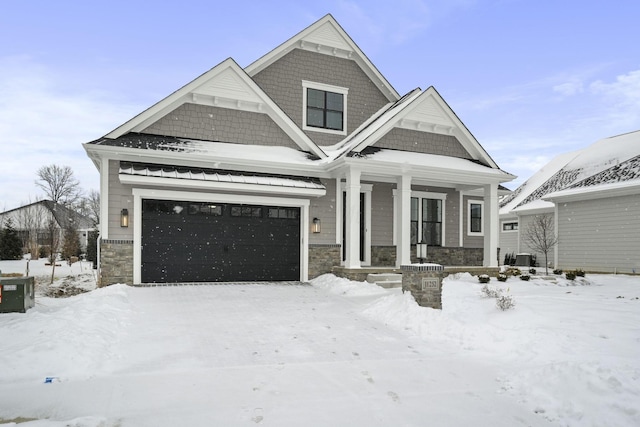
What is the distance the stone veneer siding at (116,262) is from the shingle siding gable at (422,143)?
27.0 feet

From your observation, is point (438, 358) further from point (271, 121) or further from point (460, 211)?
point (460, 211)

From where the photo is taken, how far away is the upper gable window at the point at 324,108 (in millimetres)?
15844

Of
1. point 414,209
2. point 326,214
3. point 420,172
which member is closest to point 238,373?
point 326,214

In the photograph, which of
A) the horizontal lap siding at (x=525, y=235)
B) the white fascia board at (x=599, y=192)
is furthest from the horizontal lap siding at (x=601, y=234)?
the horizontal lap siding at (x=525, y=235)

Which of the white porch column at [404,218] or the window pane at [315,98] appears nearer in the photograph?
the white porch column at [404,218]

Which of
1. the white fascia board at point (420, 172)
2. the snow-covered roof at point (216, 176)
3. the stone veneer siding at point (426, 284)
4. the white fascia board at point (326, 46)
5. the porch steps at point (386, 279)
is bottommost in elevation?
the porch steps at point (386, 279)

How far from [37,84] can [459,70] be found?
77.5 ft

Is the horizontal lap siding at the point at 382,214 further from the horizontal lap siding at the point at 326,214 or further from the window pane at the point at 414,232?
the horizontal lap siding at the point at 326,214

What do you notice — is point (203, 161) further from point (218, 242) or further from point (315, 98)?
point (315, 98)

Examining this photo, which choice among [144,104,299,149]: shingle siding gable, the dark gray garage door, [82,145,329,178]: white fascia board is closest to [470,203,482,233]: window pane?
[82,145,329,178]: white fascia board

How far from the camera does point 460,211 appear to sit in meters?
16.8

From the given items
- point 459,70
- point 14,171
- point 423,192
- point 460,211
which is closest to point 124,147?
point 423,192

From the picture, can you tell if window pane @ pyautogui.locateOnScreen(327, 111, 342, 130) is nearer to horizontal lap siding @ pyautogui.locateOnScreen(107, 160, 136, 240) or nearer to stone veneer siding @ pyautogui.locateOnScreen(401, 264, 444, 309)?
horizontal lap siding @ pyautogui.locateOnScreen(107, 160, 136, 240)

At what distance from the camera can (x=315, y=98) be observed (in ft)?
52.5
